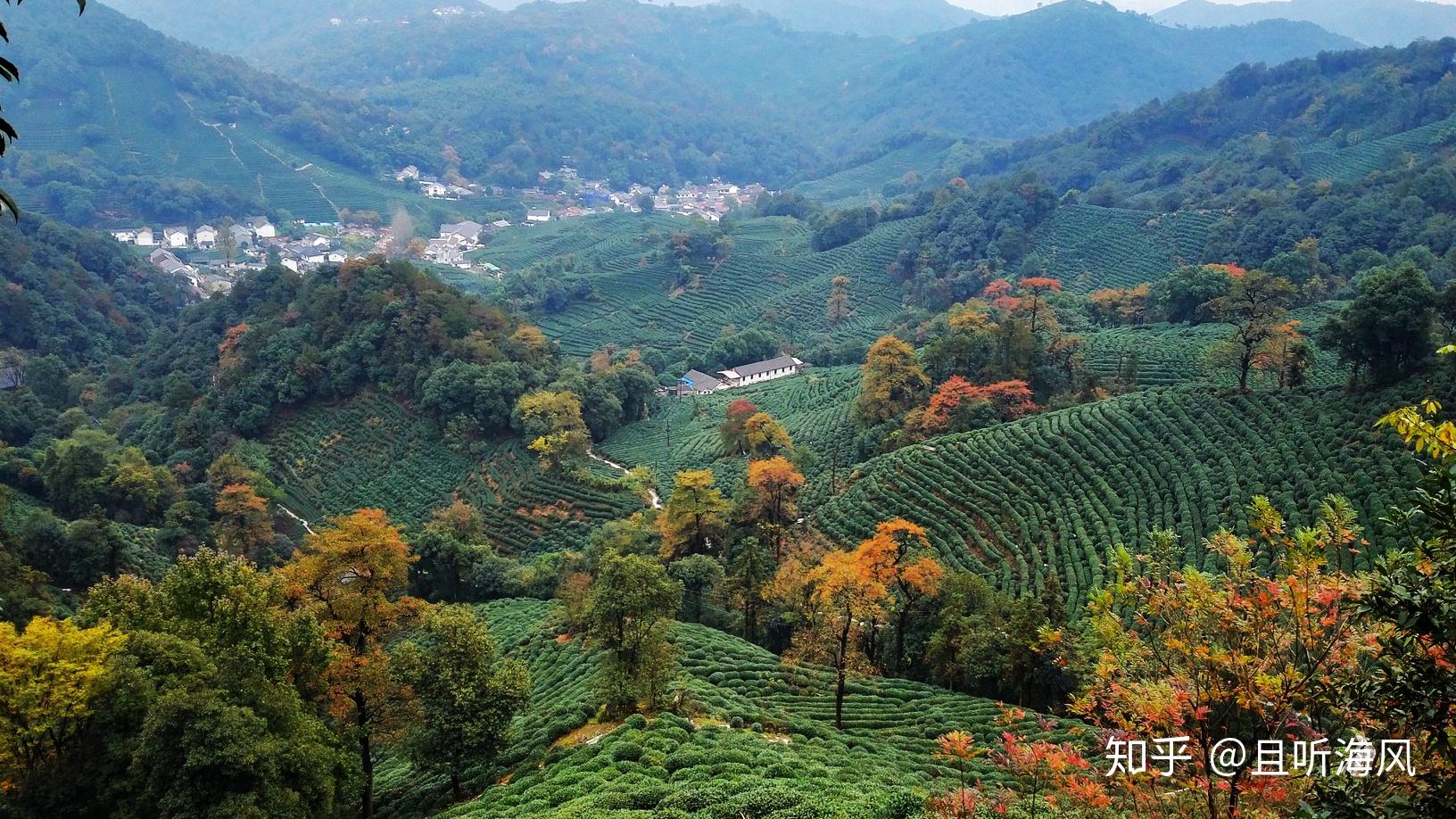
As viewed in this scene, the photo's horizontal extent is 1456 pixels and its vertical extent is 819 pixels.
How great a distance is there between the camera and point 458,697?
1542 cm

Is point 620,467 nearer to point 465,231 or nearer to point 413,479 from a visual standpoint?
point 413,479

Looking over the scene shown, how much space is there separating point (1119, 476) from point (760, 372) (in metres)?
34.7

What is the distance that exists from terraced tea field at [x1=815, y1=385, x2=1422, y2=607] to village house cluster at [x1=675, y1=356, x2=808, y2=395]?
26.8 m

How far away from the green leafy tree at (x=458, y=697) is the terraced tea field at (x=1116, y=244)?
62.0 meters

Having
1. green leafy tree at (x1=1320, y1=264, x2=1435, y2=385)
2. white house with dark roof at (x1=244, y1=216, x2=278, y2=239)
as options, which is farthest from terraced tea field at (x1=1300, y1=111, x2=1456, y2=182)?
white house with dark roof at (x1=244, y1=216, x2=278, y2=239)

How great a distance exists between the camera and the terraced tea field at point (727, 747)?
506 inches

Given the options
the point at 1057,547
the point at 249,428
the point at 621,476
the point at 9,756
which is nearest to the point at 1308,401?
the point at 1057,547

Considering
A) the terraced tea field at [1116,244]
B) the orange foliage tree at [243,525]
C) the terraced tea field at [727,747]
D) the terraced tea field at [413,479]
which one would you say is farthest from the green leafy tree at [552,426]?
the terraced tea field at [1116,244]

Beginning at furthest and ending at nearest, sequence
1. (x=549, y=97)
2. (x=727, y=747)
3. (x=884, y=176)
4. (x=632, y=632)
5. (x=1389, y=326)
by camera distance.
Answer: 1. (x=549, y=97)
2. (x=884, y=176)
3. (x=1389, y=326)
4. (x=632, y=632)
5. (x=727, y=747)

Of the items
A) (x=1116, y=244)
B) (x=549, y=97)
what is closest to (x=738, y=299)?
(x=1116, y=244)

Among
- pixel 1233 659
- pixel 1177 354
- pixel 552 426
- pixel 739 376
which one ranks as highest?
pixel 1233 659

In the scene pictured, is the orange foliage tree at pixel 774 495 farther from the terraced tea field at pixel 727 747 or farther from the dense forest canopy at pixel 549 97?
the dense forest canopy at pixel 549 97

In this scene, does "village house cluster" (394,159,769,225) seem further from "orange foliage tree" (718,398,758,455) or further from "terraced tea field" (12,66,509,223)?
"orange foliage tree" (718,398,758,455)

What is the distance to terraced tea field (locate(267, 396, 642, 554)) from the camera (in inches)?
1455
